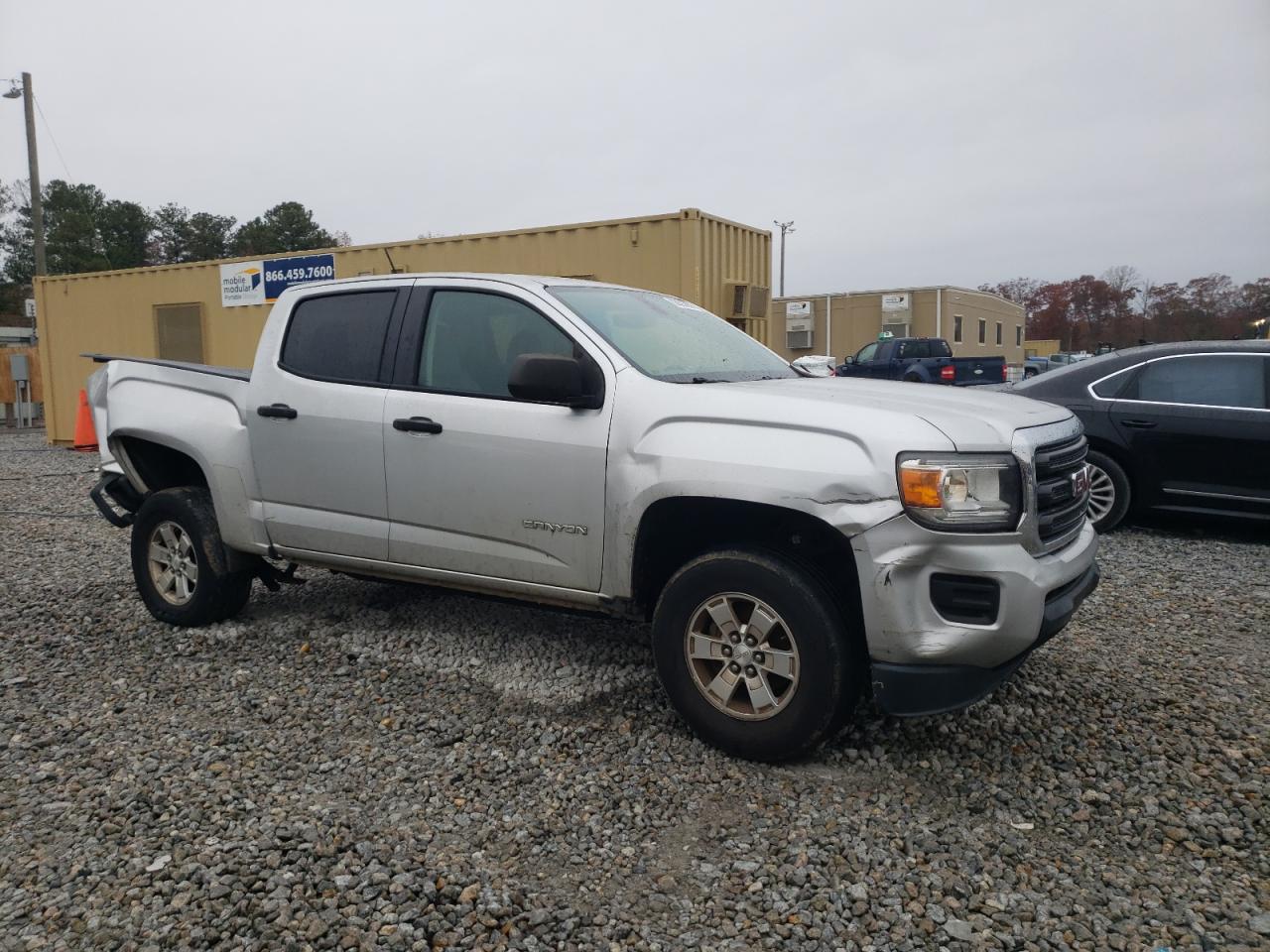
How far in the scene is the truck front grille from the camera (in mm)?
3213

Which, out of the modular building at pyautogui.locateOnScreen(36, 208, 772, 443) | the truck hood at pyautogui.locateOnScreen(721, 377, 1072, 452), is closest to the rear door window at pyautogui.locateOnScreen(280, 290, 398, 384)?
the truck hood at pyautogui.locateOnScreen(721, 377, 1072, 452)

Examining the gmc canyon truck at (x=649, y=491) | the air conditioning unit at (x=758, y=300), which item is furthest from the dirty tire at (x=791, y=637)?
the air conditioning unit at (x=758, y=300)

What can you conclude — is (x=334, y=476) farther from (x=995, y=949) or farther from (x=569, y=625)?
(x=995, y=949)

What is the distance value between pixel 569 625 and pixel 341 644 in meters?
1.15

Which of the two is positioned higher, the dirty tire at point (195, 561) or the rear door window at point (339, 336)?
the rear door window at point (339, 336)

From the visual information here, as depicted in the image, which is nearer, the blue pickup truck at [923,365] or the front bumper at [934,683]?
the front bumper at [934,683]

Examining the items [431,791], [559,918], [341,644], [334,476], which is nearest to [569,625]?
[341,644]

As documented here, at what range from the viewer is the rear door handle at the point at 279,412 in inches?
175

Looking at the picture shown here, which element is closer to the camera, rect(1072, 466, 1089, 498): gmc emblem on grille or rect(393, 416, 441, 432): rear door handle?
rect(1072, 466, 1089, 498): gmc emblem on grille

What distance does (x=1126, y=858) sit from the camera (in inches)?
112

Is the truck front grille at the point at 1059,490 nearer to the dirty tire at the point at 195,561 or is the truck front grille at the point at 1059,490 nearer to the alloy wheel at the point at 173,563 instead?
the dirty tire at the point at 195,561

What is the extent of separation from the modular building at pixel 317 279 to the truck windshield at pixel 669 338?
187 inches

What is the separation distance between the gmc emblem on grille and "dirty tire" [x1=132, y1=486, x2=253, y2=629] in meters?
3.91

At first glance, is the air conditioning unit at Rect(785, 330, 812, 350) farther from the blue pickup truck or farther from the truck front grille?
the truck front grille
